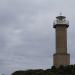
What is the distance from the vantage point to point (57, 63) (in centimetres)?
5188

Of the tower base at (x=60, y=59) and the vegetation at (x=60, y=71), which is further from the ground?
the tower base at (x=60, y=59)

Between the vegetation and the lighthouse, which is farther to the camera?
the lighthouse

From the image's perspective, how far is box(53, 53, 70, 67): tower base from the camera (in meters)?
51.6

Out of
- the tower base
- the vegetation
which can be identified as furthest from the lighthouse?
the vegetation

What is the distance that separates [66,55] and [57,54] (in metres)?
1.21

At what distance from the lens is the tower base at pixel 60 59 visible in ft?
169

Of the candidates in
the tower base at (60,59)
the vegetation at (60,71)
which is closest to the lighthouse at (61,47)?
the tower base at (60,59)

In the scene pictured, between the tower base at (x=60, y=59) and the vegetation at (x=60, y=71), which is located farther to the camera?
the tower base at (x=60, y=59)

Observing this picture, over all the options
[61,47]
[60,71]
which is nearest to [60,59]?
[61,47]

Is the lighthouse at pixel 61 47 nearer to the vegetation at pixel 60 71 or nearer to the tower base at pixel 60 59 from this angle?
the tower base at pixel 60 59

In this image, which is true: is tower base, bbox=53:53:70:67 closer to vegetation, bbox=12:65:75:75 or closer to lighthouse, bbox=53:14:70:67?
lighthouse, bbox=53:14:70:67

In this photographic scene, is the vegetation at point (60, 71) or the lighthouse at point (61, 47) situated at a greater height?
the lighthouse at point (61, 47)

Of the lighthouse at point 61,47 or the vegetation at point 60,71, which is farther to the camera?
the lighthouse at point 61,47

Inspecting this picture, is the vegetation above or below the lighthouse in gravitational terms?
below
